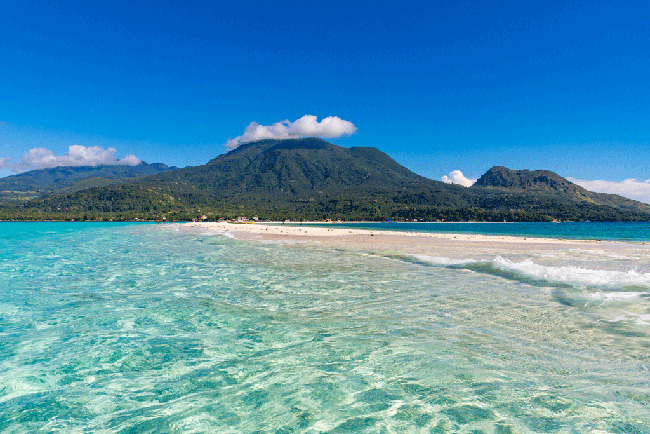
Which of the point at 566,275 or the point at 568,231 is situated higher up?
the point at 568,231

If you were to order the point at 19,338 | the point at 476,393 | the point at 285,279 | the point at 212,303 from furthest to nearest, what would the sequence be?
the point at 285,279 → the point at 212,303 → the point at 19,338 → the point at 476,393

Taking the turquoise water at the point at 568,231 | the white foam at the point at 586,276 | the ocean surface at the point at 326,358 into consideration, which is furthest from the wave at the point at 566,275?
the turquoise water at the point at 568,231

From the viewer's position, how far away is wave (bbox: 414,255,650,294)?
18.6 meters

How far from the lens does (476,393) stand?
7.23m

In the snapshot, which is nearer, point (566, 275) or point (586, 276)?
point (586, 276)

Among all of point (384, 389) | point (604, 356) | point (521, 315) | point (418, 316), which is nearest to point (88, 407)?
point (384, 389)

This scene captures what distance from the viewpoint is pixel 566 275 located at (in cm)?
2144

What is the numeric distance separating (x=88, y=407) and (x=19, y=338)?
250 inches

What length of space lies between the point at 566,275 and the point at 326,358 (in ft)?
64.2

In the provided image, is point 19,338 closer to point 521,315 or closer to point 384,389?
point 384,389

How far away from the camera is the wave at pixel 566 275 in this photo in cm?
1858

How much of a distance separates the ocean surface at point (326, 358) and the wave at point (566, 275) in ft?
1.27

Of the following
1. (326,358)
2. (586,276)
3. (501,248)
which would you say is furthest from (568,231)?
(326,358)

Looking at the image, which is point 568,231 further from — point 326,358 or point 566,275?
point 326,358
